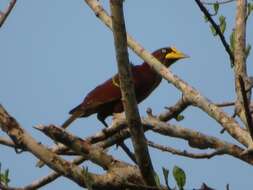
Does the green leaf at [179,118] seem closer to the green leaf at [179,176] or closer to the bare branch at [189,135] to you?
the bare branch at [189,135]

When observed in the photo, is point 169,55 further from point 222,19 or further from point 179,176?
point 179,176

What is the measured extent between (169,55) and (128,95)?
13.0ft

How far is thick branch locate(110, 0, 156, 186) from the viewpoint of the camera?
258cm

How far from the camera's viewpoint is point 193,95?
11.0ft

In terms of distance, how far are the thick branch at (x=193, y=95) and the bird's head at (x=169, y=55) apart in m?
2.62

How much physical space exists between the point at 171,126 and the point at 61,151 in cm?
65

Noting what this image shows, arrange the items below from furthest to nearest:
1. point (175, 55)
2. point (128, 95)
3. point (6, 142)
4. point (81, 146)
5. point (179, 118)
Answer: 1. point (175, 55)
2. point (179, 118)
3. point (6, 142)
4. point (81, 146)
5. point (128, 95)

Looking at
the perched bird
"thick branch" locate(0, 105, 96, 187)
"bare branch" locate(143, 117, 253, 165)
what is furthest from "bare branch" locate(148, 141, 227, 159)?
the perched bird

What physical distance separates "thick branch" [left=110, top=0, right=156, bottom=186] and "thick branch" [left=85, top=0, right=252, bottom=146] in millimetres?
430

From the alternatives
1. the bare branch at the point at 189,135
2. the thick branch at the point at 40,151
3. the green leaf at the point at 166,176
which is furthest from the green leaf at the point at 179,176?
the thick branch at the point at 40,151

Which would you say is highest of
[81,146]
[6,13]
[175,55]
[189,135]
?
[6,13]

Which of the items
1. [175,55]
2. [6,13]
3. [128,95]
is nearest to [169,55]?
[175,55]

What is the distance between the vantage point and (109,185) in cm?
318

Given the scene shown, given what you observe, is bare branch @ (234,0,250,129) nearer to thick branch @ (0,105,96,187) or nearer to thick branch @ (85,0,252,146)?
thick branch @ (85,0,252,146)
